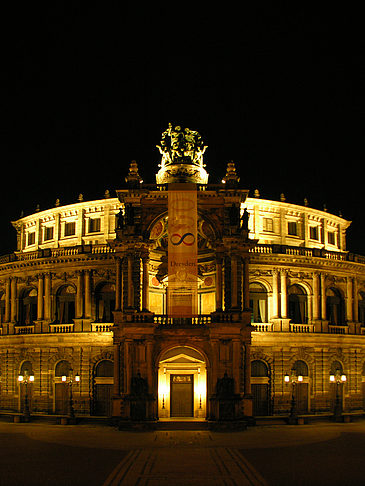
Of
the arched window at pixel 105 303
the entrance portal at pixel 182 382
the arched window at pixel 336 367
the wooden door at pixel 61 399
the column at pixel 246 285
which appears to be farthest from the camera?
the arched window at pixel 336 367

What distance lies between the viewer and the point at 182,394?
48.8 meters

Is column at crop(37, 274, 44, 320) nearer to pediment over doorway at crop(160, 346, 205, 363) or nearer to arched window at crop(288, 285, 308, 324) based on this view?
pediment over doorway at crop(160, 346, 205, 363)

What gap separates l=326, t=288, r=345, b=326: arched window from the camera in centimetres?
5769

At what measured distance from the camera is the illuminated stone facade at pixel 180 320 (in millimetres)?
45469

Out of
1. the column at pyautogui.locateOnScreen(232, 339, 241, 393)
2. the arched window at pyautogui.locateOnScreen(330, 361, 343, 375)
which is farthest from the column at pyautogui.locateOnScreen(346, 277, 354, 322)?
the column at pyautogui.locateOnScreen(232, 339, 241, 393)

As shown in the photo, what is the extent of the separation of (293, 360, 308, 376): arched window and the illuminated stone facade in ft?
0.29

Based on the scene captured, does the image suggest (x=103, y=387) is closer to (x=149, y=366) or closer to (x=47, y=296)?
(x=149, y=366)

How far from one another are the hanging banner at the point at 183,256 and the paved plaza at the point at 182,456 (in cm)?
911

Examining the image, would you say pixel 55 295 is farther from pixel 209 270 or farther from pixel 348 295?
pixel 348 295

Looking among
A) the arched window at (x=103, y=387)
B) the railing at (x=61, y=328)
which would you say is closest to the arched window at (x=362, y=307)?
the arched window at (x=103, y=387)

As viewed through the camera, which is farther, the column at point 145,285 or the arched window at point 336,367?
the arched window at point 336,367

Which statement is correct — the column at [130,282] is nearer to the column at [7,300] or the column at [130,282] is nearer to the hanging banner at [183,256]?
the hanging banner at [183,256]

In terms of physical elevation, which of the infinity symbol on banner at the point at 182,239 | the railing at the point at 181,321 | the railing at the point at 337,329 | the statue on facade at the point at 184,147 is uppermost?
the statue on facade at the point at 184,147

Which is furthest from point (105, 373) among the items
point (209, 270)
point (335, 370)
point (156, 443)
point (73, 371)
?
point (335, 370)
